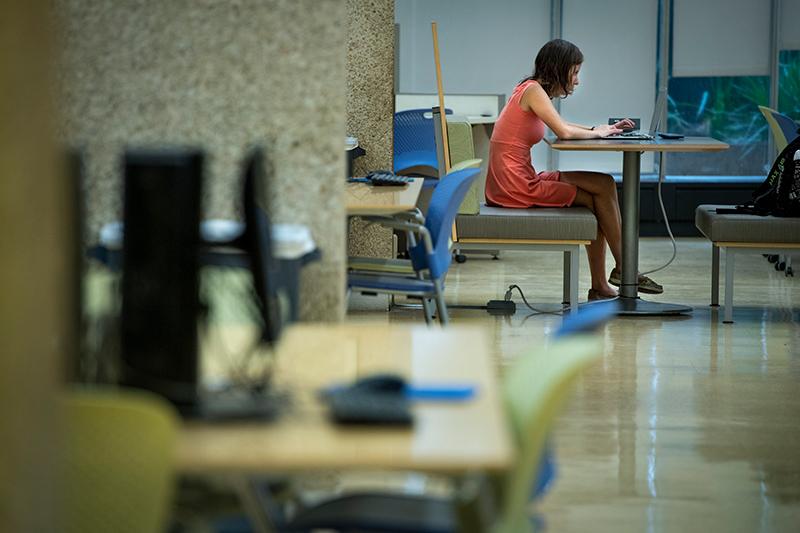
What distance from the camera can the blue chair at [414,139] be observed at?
26.7ft

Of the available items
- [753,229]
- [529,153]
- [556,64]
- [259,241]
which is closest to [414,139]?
[529,153]

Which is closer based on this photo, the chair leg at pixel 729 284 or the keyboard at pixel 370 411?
the keyboard at pixel 370 411

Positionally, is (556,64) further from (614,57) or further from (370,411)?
(370,411)

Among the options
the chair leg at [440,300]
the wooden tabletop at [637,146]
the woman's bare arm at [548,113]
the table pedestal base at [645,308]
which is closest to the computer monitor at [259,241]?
the chair leg at [440,300]

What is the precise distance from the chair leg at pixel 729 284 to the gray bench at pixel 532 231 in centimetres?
71

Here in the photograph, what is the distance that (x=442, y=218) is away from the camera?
5031 millimetres

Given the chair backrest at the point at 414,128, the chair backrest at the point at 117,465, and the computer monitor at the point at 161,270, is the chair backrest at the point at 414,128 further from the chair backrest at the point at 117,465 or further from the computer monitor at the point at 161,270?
the chair backrest at the point at 117,465

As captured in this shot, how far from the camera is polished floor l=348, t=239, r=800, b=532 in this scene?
370cm

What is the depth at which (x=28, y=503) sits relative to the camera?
1.69m

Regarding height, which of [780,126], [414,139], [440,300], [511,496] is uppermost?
[780,126]

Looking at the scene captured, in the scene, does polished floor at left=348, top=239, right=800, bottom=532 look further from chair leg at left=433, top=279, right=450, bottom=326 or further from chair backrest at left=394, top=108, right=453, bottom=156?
chair backrest at left=394, top=108, right=453, bottom=156

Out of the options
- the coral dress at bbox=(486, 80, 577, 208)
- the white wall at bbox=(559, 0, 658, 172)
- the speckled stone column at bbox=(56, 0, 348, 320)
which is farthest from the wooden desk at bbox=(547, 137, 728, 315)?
the white wall at bbox=(559, 0, 658, 172)

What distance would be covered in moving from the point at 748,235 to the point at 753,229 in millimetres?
39

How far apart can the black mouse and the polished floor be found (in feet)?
3.58
